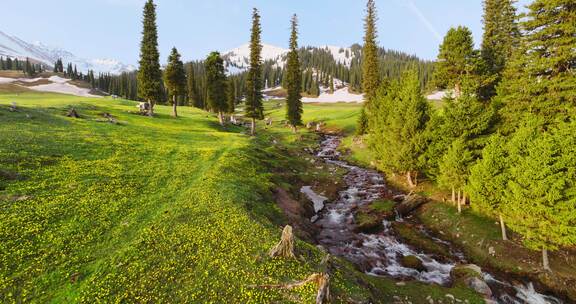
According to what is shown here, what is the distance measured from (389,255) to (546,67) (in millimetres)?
21214

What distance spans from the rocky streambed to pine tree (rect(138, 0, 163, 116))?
4138 centimetres

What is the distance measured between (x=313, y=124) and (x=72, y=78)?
6138 inches

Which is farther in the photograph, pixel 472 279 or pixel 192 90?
pixel 192 90

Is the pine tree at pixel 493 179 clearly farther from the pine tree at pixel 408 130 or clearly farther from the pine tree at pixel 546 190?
the pine tree at pixel 408 130

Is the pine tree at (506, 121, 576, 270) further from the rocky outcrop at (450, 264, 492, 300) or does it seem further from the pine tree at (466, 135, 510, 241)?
the rocky outcrop at (450, 264, 492, 300)

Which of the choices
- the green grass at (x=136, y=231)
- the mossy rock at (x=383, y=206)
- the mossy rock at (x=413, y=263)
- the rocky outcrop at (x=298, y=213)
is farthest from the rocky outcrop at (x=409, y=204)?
the green grass at (x=136, y=231)

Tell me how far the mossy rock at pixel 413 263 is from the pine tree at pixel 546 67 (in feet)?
50.8

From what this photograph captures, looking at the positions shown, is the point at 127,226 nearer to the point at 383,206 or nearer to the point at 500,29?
the point at 383,206

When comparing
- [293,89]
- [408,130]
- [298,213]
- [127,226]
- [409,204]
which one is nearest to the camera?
[127,226]

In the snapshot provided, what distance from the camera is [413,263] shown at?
2198 centimetres

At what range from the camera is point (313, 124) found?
92.4 m

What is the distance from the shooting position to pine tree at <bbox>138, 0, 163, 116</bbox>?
58.8 meters

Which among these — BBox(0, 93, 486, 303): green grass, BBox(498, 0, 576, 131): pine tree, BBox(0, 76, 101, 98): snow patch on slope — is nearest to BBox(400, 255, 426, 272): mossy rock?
BBox(0, 93, 486, 303): green grass

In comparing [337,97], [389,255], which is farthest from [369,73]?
[337,97]
